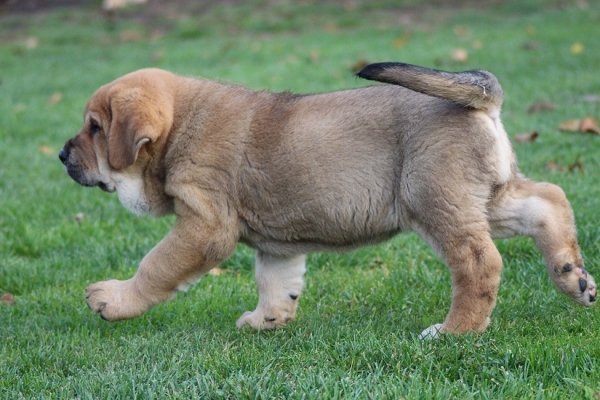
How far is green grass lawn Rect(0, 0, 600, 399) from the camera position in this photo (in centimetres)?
327

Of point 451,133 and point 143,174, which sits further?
point 143,174

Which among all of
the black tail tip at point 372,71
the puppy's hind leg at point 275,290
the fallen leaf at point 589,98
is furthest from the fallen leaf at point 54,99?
the black tail tip at point 372,71

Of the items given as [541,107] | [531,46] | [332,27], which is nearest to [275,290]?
[541,107]

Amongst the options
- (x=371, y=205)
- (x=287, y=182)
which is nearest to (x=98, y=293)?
(x=287, y=182)

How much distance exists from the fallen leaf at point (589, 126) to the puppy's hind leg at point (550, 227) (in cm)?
345

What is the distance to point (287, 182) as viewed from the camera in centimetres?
411

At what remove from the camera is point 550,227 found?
13.0 ft

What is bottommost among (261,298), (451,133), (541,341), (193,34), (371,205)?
(193,34)

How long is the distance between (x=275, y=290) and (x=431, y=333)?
101 cm

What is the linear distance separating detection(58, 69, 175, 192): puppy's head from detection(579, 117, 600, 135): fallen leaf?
4118 millimetres

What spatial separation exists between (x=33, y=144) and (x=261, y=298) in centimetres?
493

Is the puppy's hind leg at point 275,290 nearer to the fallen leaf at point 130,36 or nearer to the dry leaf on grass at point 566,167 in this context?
the dry leaf on grass at point 566,167

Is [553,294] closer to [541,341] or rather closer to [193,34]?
[541,341]

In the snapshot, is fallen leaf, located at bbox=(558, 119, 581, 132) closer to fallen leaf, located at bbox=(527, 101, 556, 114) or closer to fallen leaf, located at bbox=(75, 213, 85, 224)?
fallen leaf, located at bbox=(527, 101, 556, 114)
